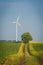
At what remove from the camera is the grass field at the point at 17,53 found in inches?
79.7

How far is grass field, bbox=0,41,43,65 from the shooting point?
2.02 meters

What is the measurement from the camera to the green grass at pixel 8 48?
6.72ft

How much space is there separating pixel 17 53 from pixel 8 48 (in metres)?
0.13

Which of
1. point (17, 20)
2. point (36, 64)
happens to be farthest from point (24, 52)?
point (17, 20)

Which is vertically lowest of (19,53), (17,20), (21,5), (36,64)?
(36,64)

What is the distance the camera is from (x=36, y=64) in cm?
202

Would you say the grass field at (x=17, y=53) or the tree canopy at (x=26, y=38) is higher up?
the tree canopy at (x=26, y=38)

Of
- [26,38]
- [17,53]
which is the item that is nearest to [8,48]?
[17,53]

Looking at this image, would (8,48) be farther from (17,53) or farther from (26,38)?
(26,38)

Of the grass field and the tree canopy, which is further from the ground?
the tree canopy

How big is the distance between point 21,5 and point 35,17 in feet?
0.78

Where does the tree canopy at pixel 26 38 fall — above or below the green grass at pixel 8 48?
above

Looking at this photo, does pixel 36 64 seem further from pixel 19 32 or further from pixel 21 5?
pixel 21 5

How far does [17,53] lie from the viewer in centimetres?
205
